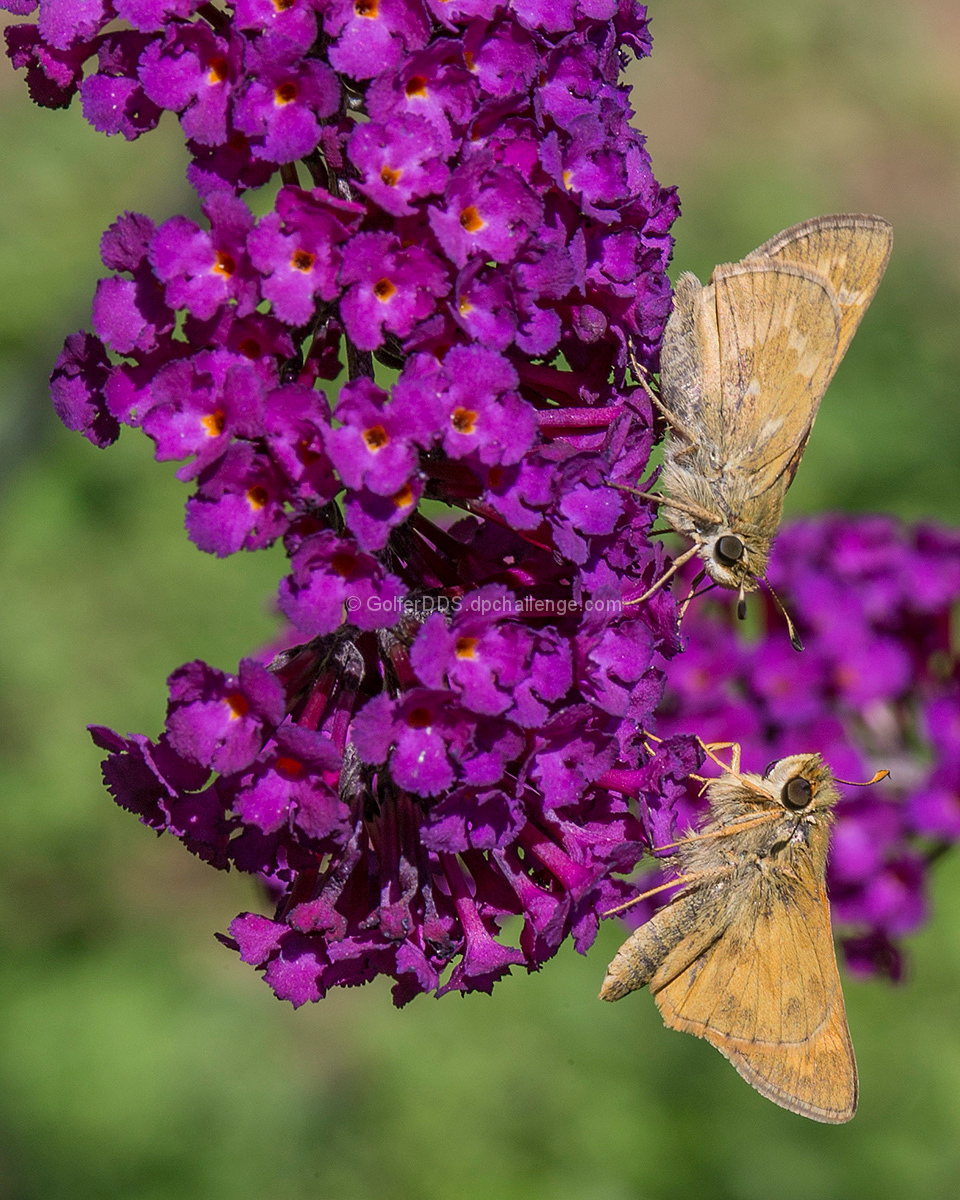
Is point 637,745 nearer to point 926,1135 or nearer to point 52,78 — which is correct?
point 52,78

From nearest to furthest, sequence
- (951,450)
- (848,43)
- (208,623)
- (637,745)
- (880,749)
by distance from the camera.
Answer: (637,745) < (880,749) < (208,623) < (951,450) < (848,43)

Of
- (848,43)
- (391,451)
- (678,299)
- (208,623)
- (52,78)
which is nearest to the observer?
(391,451)

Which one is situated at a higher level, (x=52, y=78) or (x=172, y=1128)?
(x=52, y=78)

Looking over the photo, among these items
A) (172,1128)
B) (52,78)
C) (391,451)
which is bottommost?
(172,1128)

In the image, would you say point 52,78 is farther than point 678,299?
No

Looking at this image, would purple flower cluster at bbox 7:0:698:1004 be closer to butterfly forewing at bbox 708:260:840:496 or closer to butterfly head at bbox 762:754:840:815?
butterfly forewing at bbox 708:260:840:496

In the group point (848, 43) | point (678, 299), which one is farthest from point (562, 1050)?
point (848, 43)

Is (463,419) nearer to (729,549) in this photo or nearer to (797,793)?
(729,549)
